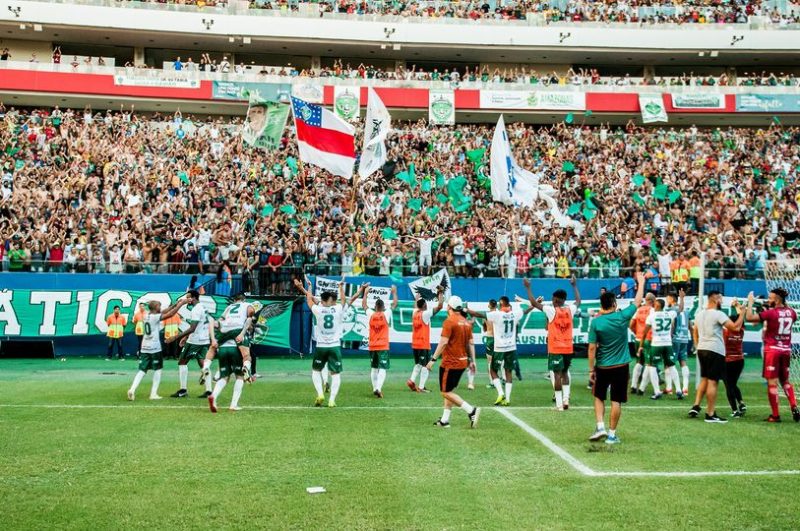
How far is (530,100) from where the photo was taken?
46.9 metres

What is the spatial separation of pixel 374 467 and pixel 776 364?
8268 mm

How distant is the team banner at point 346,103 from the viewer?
41.3 m

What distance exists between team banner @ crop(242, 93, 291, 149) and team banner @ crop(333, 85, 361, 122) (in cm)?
1366

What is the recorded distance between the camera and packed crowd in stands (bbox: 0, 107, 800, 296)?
91.2ft

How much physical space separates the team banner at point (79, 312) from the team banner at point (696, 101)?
32264 mm

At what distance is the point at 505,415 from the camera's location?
14641 mm

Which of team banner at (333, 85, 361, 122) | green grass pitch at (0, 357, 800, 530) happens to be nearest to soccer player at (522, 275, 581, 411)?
green grass pitch at (0, 357, 800, 530)

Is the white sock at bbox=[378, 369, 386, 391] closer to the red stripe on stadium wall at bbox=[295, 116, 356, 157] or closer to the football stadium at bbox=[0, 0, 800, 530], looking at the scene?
the football stadium at bbox=[0, 0, 800, 530]

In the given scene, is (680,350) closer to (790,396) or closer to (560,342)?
(560,342)

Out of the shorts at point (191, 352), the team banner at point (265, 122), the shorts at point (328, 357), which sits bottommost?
the shorts at point (191, 352)

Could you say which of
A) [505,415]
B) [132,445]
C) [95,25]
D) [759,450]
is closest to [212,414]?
[132,445]

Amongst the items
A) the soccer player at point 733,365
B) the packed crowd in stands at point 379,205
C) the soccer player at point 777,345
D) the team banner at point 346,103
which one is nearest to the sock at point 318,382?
the soccer player at point 733,365

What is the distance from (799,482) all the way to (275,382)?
13.5m

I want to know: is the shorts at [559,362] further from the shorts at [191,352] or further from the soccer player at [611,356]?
the shorts at [191,352]
